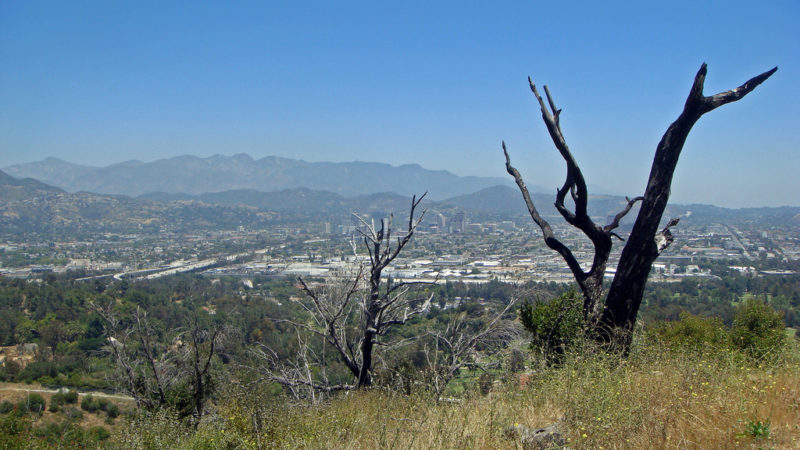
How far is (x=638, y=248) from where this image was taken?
4.94m

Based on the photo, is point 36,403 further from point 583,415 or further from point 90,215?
point 90,215

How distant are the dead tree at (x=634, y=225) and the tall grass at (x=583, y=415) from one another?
2.90ft

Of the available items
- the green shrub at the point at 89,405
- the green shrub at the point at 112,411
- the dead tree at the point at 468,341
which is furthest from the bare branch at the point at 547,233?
the green shrub at the point at 89,405

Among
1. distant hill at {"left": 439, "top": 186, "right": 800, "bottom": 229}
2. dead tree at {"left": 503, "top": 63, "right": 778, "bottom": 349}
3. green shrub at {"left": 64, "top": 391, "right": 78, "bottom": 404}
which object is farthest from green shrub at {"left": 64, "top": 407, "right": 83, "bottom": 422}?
distant hill at {"left": 439, "top": 186, "right": 800, "bottom": 229}

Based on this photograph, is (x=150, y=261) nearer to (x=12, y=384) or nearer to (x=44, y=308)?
(x=44, y=308)

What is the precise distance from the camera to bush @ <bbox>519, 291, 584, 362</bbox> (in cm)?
532

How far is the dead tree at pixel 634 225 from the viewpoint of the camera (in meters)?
4.60

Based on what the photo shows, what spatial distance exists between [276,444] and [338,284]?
3959 mm

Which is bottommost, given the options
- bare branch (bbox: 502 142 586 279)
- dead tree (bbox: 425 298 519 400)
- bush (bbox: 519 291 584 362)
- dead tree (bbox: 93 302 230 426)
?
dead tree (bbox: 93 302 230 426)

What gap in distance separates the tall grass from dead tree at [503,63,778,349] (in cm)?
88

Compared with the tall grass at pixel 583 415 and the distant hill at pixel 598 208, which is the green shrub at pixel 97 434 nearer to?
the tall grass at pixel 583 415

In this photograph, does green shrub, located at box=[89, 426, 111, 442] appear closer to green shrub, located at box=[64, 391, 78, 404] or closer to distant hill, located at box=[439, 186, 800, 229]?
green shrub, located at box=[64, 391, 78, 404]

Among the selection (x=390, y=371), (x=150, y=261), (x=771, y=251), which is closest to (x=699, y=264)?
(x=771, y=251)

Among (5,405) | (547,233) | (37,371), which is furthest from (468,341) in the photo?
(37,371)
